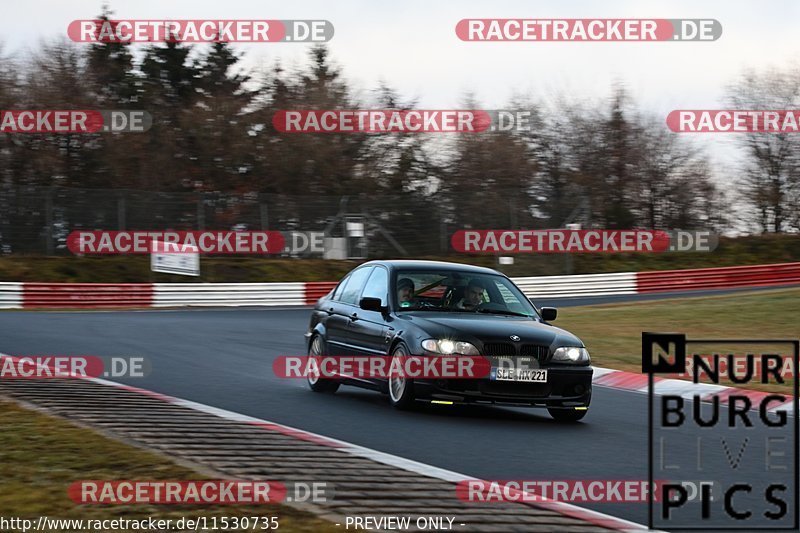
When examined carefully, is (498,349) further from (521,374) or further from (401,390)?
(401,390)

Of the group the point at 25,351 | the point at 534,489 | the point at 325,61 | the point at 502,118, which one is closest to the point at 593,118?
the point at 502,118

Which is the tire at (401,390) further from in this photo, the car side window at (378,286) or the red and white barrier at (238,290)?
the red and white barrier at (238,290)

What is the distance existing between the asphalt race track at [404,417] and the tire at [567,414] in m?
0.10

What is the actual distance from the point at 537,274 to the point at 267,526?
31.5 metres

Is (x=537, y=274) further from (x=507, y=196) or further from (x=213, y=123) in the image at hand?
(x=213, y=123)

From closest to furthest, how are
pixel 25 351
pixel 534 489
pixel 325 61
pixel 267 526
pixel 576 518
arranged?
pixel 267 526 → pixel 576 518 → pixel 534 489 → pixel 25 351 → pixel 325 61

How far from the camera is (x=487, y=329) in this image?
10.0 metres

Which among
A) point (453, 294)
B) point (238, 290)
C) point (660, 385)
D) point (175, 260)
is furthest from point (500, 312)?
point (175, 260)

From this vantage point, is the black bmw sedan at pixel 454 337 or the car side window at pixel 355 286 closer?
the black bmw sedan at pixel 454 337

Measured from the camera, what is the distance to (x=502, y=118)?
159ft

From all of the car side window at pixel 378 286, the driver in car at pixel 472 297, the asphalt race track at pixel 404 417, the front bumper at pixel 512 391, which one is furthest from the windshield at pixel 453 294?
the front bumper at pixel 512 391

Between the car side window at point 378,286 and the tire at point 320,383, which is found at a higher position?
the car side window at point 378,286

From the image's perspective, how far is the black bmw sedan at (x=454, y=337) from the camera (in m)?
9.86

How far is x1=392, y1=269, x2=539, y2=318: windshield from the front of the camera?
10.9 m
